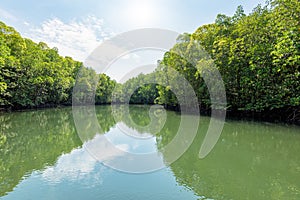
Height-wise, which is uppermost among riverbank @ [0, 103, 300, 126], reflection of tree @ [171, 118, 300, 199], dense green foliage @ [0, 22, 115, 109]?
dense green foliage @ [0, 22, 115, 109]

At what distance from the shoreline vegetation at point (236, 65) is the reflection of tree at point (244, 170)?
483 cm

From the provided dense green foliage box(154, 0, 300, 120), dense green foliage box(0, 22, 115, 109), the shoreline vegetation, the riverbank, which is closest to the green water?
dense green foliage box(154, 0, 300, 120)

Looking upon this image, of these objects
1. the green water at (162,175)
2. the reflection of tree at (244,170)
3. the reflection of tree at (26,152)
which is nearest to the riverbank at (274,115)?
the reflection of tree at (244,170)

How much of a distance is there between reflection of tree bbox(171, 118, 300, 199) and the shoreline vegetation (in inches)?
190

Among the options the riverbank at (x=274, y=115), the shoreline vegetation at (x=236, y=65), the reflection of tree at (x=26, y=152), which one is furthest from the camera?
the riverbank at (x=274, y=115)

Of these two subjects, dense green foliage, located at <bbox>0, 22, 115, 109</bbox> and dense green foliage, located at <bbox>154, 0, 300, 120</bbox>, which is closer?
dense green foliage, located at <bbox>154, 0, 300, 120</bbox>

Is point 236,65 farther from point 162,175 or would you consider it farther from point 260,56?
point 162,175

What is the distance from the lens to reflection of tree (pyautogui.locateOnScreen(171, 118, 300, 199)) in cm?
425

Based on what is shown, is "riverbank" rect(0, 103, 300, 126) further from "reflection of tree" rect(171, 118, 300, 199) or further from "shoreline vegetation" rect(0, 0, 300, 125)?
"reflection of tree" rect(171, 118, 300, 199)

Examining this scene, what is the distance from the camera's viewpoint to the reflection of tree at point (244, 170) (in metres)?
4.25

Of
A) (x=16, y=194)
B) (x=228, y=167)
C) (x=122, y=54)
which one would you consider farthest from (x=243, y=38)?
(x=16, y=194)

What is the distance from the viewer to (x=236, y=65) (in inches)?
598

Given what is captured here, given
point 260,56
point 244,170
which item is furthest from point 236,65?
point 244,170

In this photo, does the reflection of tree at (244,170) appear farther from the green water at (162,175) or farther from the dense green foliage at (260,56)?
the dense green foliage at (260,56)
